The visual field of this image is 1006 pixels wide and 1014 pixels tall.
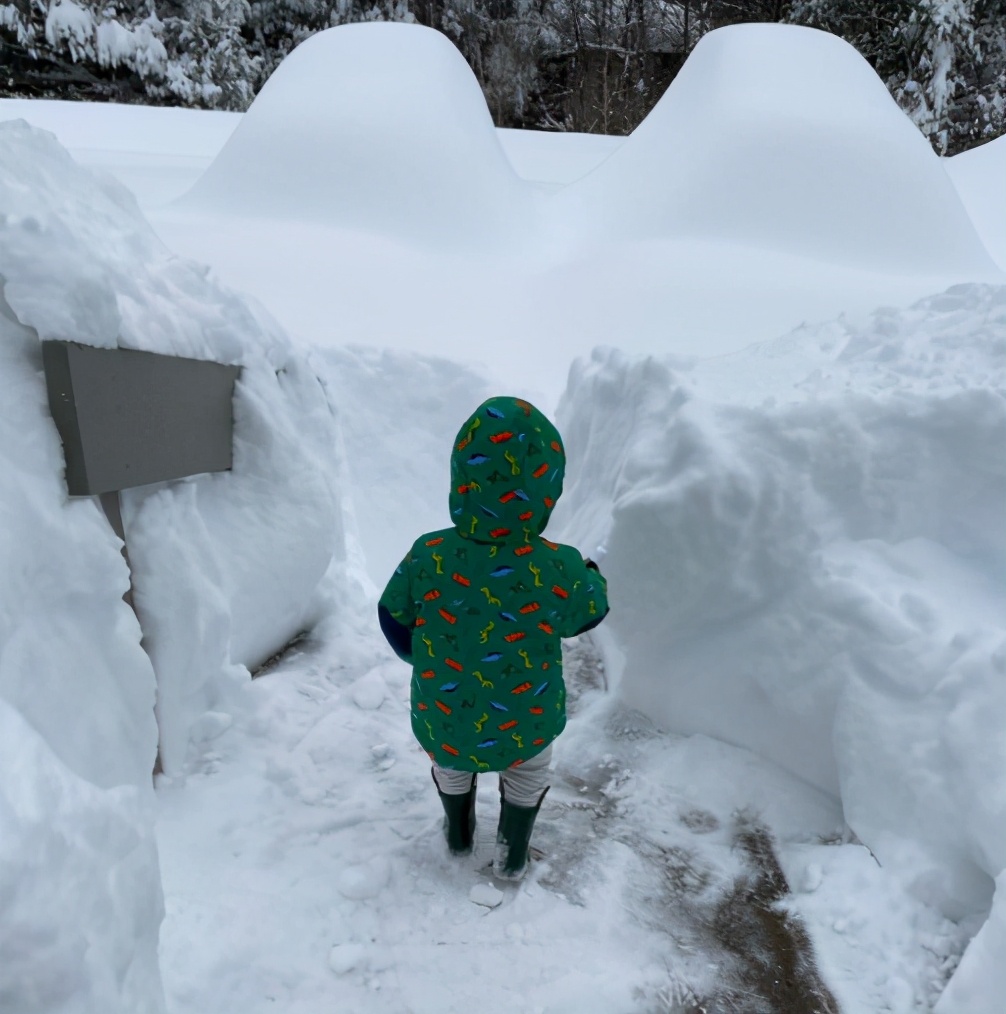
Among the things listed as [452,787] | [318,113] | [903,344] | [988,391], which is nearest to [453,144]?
[318,113]

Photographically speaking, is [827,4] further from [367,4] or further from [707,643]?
[707,643]

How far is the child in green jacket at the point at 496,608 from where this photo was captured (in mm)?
1618

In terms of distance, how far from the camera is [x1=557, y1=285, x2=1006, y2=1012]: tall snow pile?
1841 millimetres

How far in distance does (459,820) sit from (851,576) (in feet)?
4.09

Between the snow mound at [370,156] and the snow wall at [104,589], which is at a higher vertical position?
the snow mound at [370,156]

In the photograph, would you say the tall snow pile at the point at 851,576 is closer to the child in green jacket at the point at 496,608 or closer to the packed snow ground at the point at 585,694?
the packed snow ground at the point at 585,694

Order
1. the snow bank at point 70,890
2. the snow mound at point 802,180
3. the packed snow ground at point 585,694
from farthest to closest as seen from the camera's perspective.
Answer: the snow mound at point 802,180 < the packed snow ground at point 585,694 < the snow bank at point 70,890

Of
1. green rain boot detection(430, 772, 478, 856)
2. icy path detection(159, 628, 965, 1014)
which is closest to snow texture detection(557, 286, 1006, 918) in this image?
icy path detection(159, 628, 965, 1014)

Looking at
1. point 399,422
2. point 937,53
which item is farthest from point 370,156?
point 937,53

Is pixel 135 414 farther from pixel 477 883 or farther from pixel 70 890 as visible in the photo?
pixel 477 883

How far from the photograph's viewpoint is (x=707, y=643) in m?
2.45

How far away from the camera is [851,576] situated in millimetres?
2152

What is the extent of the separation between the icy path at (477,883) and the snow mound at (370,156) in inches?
240

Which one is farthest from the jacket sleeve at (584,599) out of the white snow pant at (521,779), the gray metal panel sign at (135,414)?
the gray metal panel sign at (135,414)
